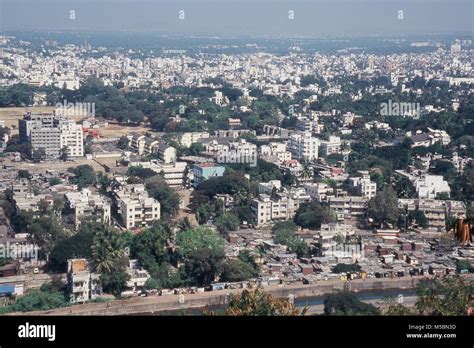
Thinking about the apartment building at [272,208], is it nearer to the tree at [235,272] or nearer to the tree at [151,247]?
the tree at [151,247]

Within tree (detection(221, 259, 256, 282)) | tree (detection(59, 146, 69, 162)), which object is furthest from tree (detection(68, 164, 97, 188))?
tree (detection(221, 259, 256, 282))

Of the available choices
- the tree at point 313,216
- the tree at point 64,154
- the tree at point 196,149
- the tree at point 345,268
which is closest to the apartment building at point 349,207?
the tree at point 313,216

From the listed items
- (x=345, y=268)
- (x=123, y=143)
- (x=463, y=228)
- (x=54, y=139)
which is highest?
(x=463, y=228)

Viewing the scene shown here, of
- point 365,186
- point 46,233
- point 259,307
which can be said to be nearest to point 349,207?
point 365,186

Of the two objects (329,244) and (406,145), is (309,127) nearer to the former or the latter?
(406,145)

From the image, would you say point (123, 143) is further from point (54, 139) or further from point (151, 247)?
point (151, 247)

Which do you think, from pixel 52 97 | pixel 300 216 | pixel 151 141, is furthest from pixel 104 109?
pixel 300 216
